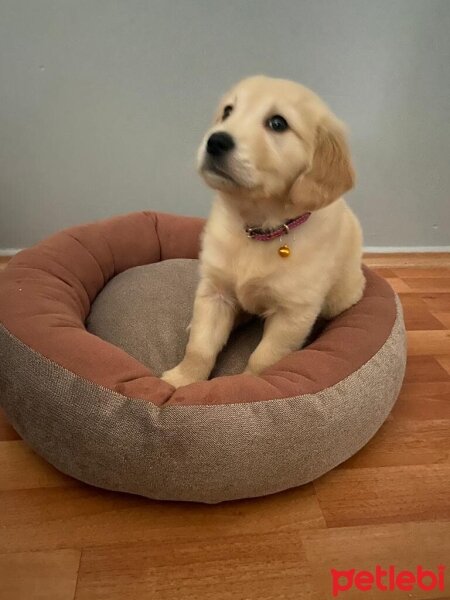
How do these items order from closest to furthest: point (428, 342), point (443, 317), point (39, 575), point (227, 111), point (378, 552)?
point (39, 575) < point (378, 552) < point (227, 111) < point (428, 342) < point (443, 317)

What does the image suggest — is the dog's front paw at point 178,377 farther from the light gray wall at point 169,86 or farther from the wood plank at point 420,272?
the wood plank at point 420,272

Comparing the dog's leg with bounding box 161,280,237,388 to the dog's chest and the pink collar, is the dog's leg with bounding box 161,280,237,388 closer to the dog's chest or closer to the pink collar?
the dog's chest

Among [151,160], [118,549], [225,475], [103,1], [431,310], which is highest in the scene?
[103,1]

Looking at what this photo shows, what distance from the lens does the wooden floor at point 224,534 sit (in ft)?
3.16

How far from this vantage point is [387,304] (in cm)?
155

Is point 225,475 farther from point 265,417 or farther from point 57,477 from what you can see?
point 57,477

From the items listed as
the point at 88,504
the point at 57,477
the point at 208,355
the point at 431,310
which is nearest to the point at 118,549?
the point at 88,504

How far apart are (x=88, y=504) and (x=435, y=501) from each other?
2.51 ft

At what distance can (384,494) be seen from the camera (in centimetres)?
119

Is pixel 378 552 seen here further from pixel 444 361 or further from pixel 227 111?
pixel 227 111

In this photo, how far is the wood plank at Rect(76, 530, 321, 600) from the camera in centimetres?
95

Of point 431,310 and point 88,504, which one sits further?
point 431,310

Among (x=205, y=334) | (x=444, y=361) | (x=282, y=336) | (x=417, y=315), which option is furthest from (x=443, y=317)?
(x=205, y=334)

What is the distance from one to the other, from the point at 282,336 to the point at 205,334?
0.69 ft
